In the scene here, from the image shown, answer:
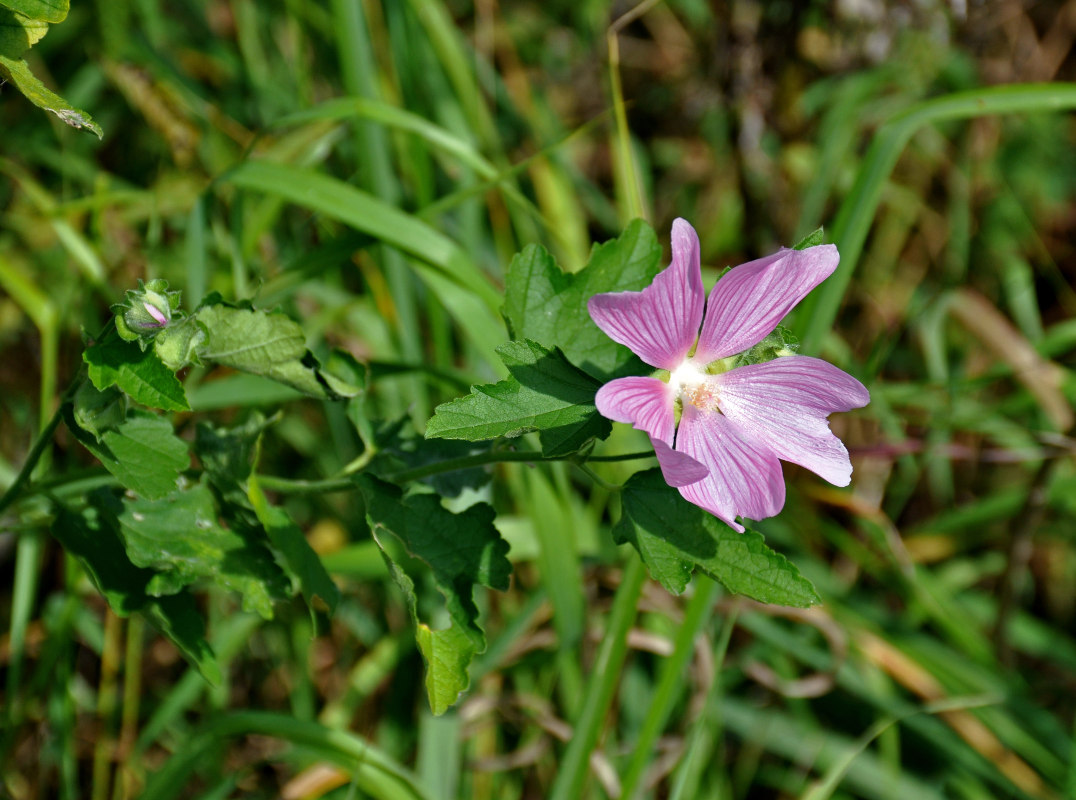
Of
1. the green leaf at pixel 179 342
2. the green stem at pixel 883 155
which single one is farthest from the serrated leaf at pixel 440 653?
the green stem at pixel 883 155

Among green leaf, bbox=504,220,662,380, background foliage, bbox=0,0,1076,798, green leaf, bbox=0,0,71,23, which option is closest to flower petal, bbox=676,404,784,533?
green leaf, bbox=504,220,662,380

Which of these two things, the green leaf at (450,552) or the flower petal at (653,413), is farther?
the green leaf at (450,552)

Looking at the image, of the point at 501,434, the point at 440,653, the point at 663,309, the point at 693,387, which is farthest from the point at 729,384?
the point at 440,653

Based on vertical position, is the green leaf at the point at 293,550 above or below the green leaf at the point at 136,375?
below

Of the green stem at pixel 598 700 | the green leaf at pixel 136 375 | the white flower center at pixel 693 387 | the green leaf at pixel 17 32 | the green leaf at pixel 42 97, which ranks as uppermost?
the green leaf at pixel 17 32

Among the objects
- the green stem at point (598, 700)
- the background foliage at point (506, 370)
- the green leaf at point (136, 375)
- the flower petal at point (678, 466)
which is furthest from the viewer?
the background foliage at point (506, 370)

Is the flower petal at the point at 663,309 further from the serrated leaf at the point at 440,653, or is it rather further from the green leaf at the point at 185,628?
the green leaf at the point at 185,628

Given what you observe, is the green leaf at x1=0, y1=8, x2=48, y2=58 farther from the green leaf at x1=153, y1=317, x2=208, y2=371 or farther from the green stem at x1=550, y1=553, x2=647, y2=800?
the green stem at x1=550, y1=553, x2=647, y2=800
